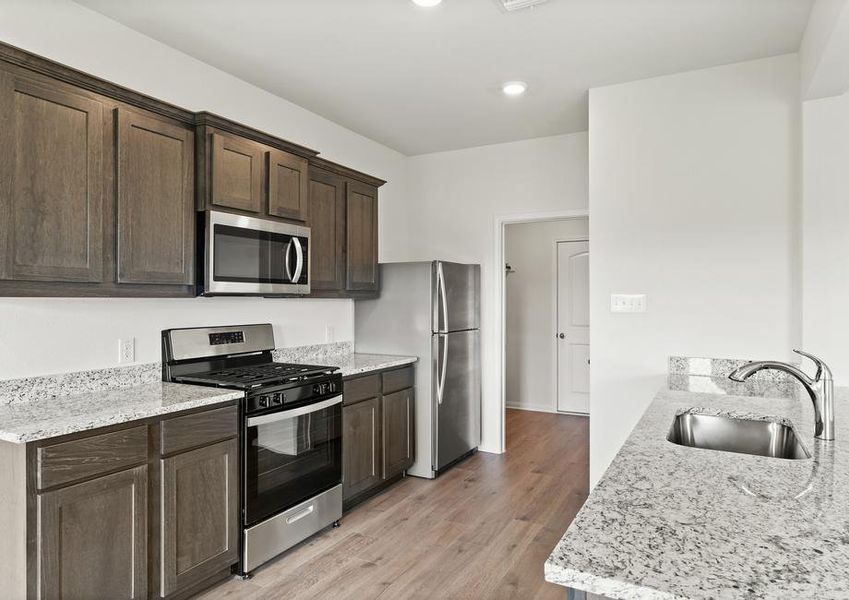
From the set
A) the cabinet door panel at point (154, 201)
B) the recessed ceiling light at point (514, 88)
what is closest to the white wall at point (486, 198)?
the recessed ceiling light at point (514, 88)

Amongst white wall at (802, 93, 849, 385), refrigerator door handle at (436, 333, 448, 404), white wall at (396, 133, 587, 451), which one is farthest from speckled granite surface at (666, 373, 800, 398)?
white wall at (396, 133, 587, 451)

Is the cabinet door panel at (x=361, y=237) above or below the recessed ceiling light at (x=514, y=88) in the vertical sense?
below

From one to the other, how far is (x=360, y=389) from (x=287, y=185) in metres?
1.33

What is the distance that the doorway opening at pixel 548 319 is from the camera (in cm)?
613

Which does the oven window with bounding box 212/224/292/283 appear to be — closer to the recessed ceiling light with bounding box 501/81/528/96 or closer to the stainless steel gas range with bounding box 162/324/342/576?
the stainless steel gas range with bounding box 162/324/342/576

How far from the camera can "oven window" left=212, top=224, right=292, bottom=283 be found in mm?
2752

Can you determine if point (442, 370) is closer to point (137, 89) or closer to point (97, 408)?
point (97, 408)

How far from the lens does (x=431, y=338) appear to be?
13.1 feet

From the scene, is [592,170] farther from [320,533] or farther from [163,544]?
[163,544]

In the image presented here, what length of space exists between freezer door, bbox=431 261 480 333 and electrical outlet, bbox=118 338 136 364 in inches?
79.3

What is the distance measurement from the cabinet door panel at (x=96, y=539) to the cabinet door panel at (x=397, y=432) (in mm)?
1796

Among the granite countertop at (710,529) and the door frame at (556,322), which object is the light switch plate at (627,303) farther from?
the door frame at (556,322)

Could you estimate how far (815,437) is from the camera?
5.64ft

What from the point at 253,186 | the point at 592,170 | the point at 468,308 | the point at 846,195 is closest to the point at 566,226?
the point at 468,308
